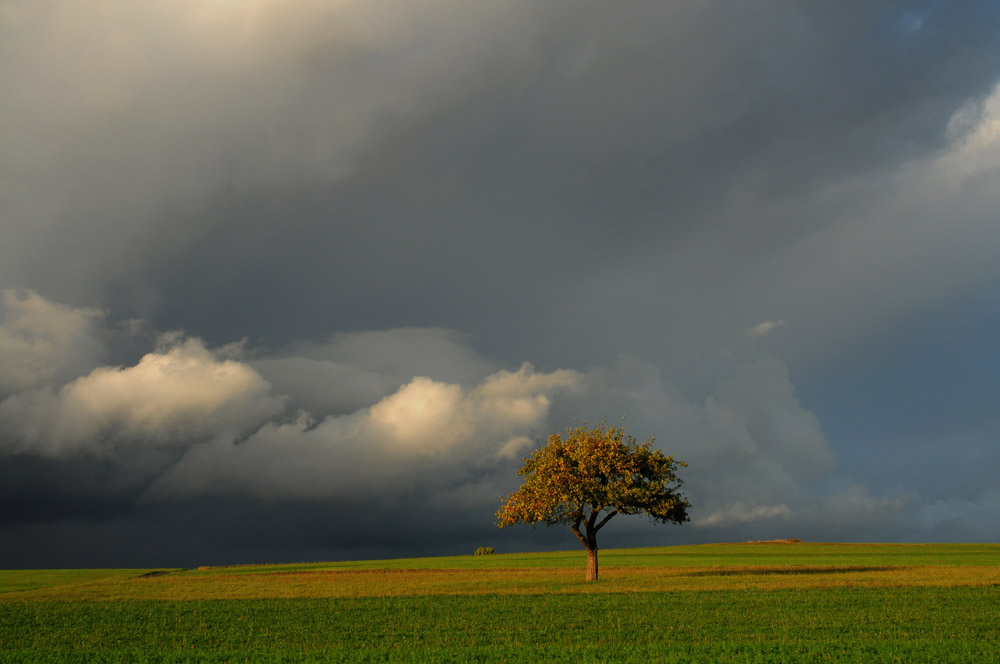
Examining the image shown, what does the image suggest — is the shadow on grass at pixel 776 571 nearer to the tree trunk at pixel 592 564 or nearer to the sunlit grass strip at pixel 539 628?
the tree trunk at pixel 592 564

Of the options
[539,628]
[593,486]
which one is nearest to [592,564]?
[593,486]

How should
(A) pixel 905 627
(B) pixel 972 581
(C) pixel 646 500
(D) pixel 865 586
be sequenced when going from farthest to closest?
1. (C) pixel 646 500
2. (B) pixel 972 581
3. (D) pixel 865 586
4. (A) pixel 905 627

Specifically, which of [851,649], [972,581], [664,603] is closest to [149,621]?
[664,603]

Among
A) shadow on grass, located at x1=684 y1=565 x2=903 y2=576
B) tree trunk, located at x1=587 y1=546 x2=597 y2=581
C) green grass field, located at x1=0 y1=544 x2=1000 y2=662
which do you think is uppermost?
tree trunk, located at x1=587 y1=546 x2=597 y2=581

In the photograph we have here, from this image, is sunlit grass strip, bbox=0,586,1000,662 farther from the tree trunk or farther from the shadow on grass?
the shadow on grass

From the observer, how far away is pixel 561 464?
6219 centimetres

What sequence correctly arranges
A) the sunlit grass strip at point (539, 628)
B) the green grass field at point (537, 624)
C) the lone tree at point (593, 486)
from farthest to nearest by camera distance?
the lone tree at point (593, 486) → the green grass field at point (537, 624) → the sunlit grass strip at point (539, 628)

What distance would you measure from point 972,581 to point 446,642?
4794cm

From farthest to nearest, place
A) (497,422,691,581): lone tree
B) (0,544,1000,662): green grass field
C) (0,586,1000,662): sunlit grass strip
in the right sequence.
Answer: (497,422,691,581): lone tree, (0,544,1000,662): green grass field, (0,586,1000,662): sunlit grass strip

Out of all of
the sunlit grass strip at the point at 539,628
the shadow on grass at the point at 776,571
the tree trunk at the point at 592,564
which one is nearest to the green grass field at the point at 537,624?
the sunlit grass strip at the point at 539,628

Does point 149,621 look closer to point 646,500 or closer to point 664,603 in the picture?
point 664,603

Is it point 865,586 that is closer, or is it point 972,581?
point 865,586

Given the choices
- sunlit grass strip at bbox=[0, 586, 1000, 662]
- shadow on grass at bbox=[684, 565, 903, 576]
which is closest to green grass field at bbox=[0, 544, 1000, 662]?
sunlit grass strip at bbox=[0, 586, 1000, 662]

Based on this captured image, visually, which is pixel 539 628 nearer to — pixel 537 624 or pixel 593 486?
pixel 537 624
